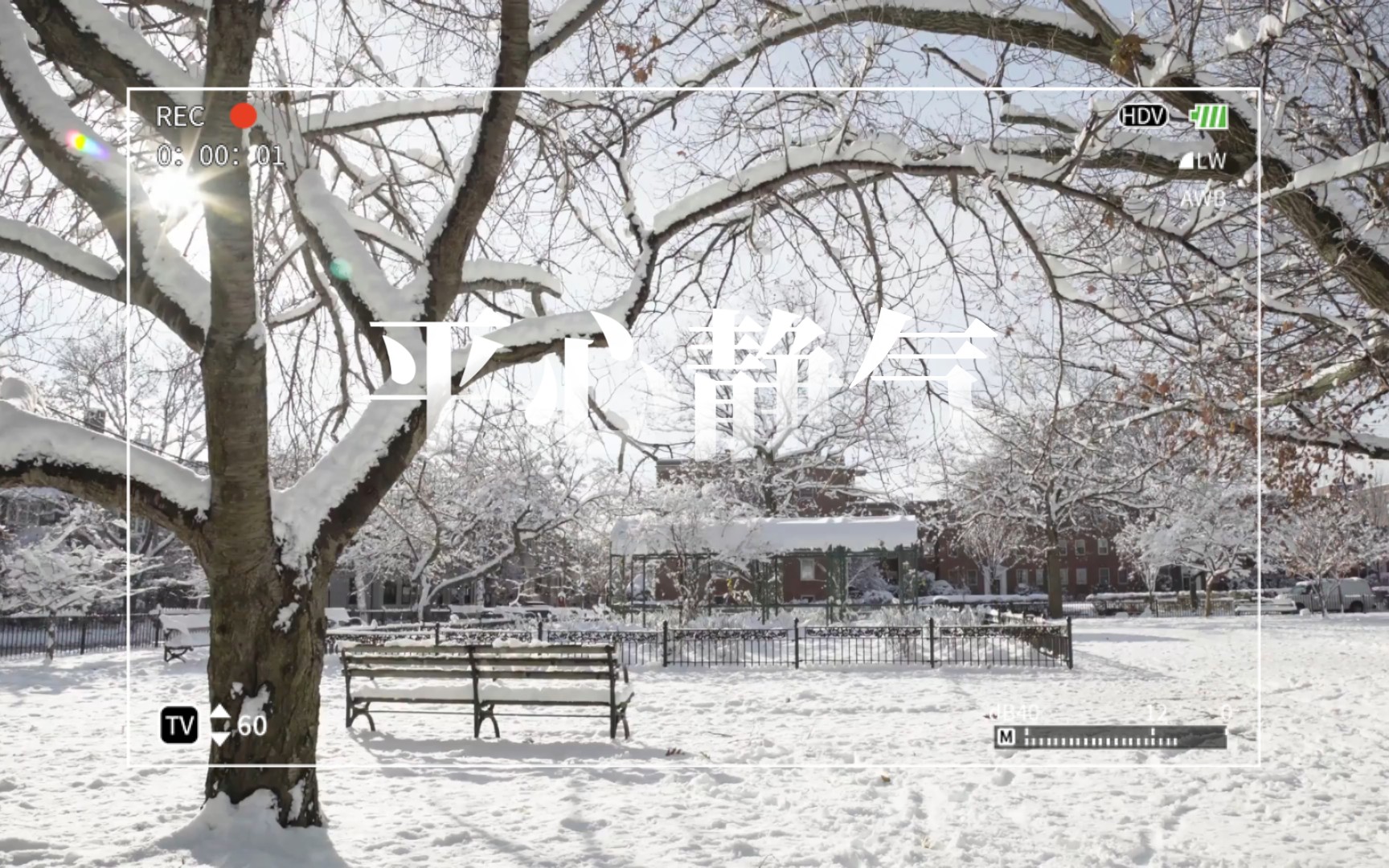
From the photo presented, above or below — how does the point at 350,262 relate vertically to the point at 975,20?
below

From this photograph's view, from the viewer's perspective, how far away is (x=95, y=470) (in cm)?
579

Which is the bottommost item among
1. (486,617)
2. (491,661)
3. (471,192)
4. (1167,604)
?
(1167,604)

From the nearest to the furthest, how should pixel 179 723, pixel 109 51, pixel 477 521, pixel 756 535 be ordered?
1. pixel 109 51
2. pixel 179 723
3. pixel 756 535
4. pixel 477 521

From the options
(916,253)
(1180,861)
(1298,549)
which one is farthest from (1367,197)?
(1298,549)

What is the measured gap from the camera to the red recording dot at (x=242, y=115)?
531 cm

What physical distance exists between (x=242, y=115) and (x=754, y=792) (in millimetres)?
5518

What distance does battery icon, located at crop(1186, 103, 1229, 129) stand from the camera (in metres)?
5.72

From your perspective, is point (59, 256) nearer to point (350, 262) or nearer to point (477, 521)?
point (350, 262)

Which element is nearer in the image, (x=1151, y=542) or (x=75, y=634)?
(x=75, y=634)

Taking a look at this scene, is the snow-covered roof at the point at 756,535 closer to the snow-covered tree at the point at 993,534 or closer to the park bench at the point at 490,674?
the snow-covered tree at the point at 993,534

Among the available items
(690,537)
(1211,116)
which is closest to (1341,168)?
(1211,116)

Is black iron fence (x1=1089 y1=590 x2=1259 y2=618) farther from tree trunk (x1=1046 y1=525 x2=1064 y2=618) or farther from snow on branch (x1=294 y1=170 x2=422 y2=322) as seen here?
snow on branch (x1=294 y1=170 x2=422 y2=322)

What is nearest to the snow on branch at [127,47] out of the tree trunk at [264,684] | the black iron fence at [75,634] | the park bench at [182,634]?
the tree trunk at [264,684]

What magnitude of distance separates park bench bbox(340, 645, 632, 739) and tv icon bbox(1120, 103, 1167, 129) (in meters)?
6.37
